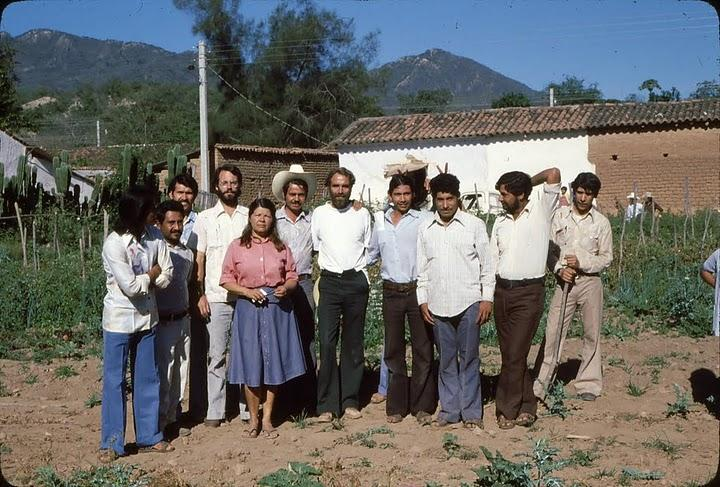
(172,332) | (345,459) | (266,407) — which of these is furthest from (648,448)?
(172,332)

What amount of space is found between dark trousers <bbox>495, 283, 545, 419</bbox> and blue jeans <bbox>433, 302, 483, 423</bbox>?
183mm

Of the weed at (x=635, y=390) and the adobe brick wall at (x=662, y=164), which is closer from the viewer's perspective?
the weed at (x=635, y=390)

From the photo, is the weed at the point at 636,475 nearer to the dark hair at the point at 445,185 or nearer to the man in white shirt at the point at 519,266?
the man in white shirt at the point at 519,266

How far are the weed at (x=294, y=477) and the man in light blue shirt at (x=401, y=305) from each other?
131 cm

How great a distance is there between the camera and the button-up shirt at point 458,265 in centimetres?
520

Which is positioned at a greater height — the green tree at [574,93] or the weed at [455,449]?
the green tree at [574,93]

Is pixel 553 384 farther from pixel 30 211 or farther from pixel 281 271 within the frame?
pixel 30 211

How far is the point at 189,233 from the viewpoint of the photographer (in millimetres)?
5449

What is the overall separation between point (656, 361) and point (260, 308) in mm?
3856

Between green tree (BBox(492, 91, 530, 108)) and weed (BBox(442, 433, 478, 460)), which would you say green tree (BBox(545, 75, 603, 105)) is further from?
weed (BBox(442, 433, 478, 460))

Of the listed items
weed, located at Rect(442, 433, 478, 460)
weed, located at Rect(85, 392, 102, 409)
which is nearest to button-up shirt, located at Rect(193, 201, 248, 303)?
weed, located at Rect(85, 392, 102, 409)

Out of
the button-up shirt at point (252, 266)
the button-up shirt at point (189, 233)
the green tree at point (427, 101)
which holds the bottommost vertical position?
the button-up shirt at point (252, 266)

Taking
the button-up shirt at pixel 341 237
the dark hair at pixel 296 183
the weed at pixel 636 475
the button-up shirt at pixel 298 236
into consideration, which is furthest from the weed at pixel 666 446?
the dark hair at pixel 296 183

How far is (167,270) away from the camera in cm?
482
